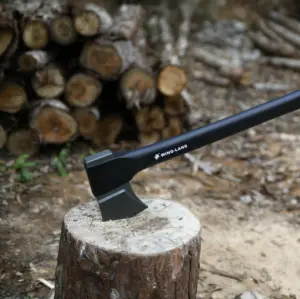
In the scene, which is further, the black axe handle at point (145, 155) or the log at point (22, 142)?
the log at point (22, 142)

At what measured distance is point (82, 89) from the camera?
14.6ft

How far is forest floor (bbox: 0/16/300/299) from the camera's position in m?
2.99

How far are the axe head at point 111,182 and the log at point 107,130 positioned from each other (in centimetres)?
256

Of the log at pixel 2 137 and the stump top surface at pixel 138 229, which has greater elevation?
the stump top surface at pixel 138 229

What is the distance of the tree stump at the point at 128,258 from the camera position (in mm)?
2066

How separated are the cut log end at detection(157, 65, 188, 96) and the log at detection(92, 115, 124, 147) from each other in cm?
57

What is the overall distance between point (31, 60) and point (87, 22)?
59 cm

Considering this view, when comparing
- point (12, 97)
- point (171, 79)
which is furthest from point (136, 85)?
point (12, 97)

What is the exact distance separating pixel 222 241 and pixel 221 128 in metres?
1.44


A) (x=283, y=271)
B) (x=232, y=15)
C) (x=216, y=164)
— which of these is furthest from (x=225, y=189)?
(x=232, y=15)

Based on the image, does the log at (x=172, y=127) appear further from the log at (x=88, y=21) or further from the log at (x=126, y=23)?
the log at (x=88, y=21)

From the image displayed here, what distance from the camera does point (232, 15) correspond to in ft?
27.6

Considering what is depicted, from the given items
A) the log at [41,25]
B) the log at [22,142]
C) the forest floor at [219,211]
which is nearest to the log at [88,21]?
the log at [41,25]

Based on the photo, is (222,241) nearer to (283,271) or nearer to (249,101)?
(283,271)
